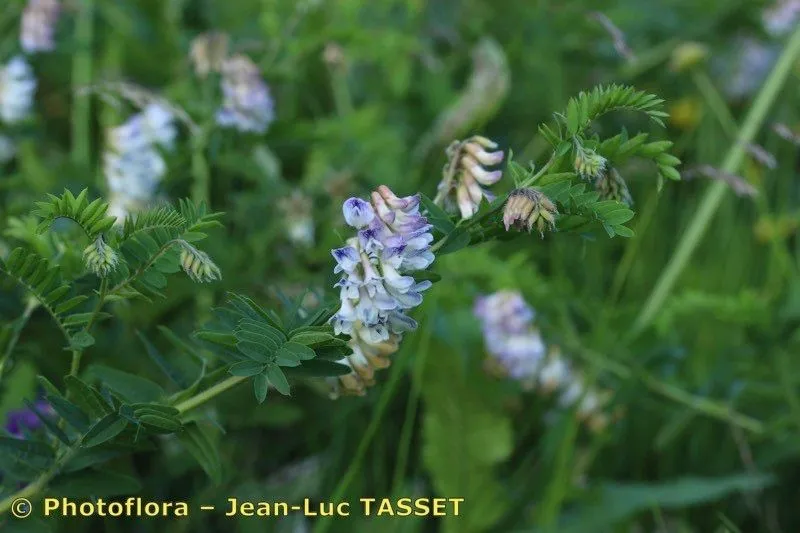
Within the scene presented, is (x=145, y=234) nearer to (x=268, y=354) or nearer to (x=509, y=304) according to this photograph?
(x=268, y=354)

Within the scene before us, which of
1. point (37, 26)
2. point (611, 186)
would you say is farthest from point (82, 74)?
point (611, 186)

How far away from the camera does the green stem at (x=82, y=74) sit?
5.96 ft

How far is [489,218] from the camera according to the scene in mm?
830

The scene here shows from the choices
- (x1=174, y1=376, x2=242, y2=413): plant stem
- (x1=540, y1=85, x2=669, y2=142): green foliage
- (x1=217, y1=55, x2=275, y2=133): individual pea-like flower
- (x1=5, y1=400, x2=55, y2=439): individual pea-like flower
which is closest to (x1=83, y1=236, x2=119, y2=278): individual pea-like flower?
(x1=174, y1=376, x2=242, y2=413): plant stem

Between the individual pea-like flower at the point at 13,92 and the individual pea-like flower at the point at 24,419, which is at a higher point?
the individual pea-like flower at the point at 13,92

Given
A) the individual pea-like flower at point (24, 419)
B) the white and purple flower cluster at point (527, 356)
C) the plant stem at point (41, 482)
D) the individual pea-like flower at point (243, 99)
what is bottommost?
the plant stem at point (41, 482)

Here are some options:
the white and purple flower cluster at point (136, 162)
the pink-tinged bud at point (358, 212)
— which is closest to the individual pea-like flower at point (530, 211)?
the pink-tinged bud at point (358, 212)

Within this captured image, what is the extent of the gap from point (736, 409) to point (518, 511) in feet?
1.27

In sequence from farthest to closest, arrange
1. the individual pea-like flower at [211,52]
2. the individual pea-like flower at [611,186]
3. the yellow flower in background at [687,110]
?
the yellow flower in background at [687,110]
the individual pea-like flower at [211,52]
the individual pea-like flower at [611,186]

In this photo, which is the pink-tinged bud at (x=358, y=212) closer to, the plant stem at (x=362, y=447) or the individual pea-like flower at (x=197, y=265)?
the individual pea-like flower at (x=197, y=265)

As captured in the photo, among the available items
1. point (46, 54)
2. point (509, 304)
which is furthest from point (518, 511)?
point (46, 54)

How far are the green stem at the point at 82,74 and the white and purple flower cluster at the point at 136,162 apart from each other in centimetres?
30

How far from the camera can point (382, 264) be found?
31.3 inches

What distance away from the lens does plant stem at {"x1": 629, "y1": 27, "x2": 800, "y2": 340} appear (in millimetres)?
1603
